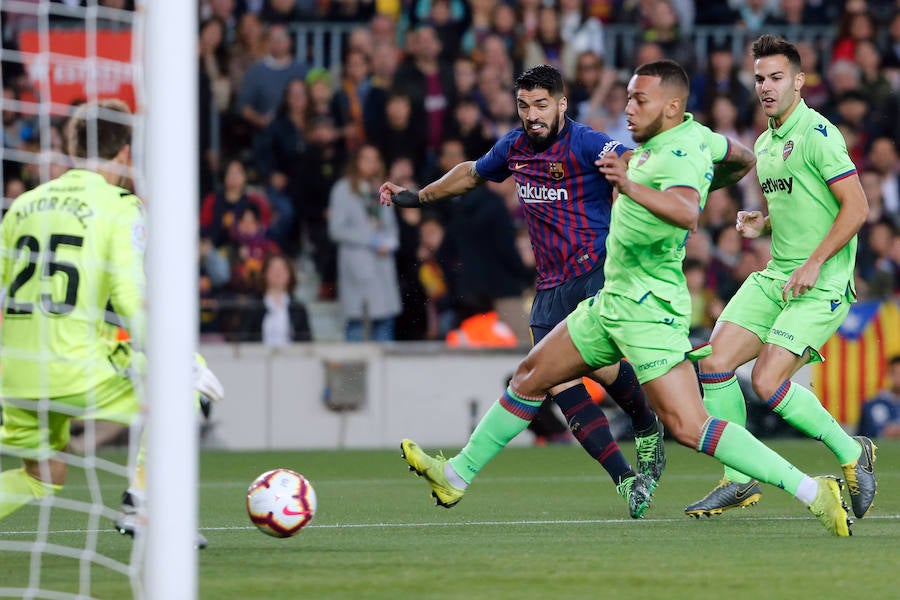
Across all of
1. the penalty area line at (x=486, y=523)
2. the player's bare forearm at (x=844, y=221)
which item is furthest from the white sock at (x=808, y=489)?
the player's bare forearm at (x=844, y=221)

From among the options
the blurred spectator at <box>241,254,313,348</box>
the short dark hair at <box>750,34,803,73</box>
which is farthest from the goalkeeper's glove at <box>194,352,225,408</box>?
the blurred spectator at <box>241,254,313,348</box>

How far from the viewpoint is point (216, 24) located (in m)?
15.5

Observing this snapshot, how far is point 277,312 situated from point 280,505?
7386 mm

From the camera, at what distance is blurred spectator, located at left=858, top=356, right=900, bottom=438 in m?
14.0

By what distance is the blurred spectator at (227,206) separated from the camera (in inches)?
558

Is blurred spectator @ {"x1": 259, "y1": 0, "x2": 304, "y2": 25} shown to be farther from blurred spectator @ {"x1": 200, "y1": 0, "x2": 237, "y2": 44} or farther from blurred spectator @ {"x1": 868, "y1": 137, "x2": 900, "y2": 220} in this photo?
blurred spectator @ {"x1": 868, "y1": 137, "x2": 900, "y2": 220}

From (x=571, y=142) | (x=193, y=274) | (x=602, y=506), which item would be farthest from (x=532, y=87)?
(x=193, y=274)

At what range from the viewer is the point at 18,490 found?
6.68 metres

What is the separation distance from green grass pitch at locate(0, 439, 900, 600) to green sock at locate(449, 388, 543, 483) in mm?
287

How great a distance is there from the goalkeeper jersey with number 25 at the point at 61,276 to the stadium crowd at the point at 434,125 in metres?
6.87

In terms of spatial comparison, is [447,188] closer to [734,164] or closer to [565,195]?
[565,195]

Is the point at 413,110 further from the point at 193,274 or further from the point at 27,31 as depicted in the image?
the point at 193,274

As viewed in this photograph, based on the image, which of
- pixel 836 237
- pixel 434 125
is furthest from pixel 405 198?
pixel 434 125

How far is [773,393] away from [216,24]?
9504 millimetres
